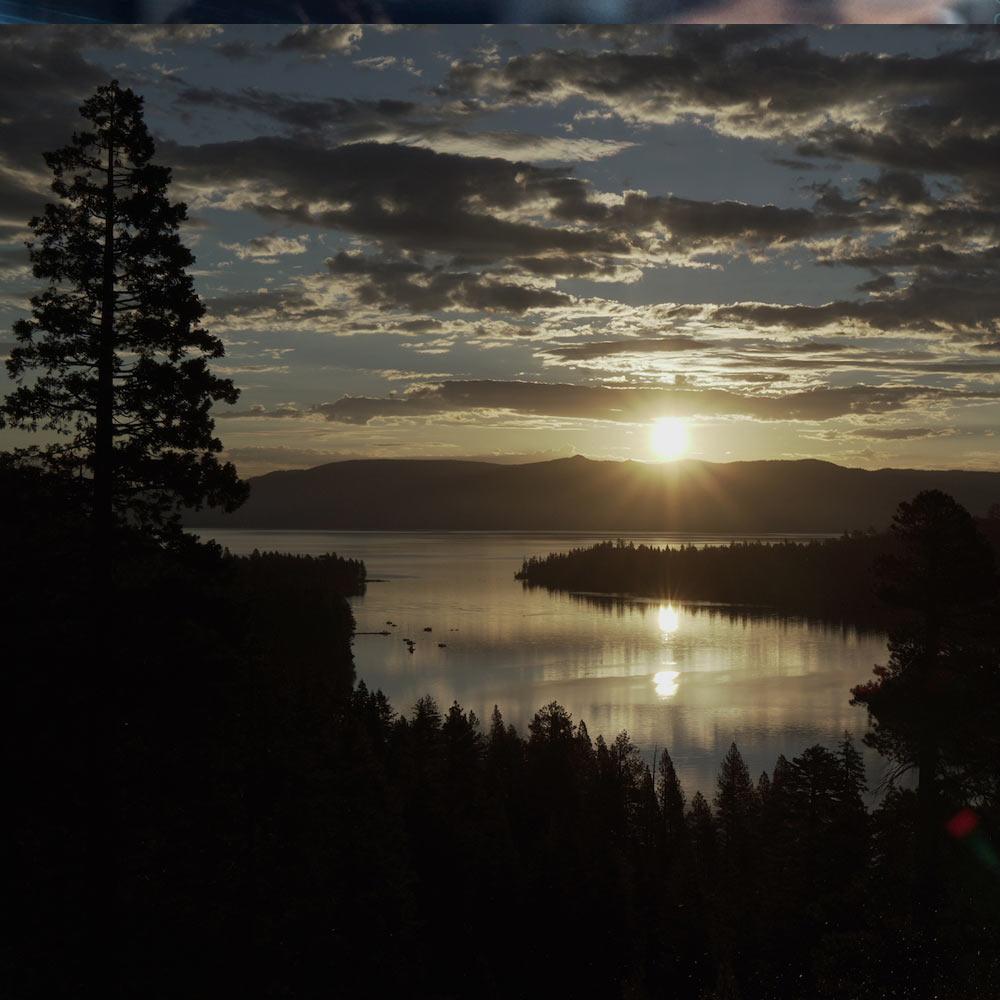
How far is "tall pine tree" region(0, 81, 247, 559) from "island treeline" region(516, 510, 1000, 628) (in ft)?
20.0

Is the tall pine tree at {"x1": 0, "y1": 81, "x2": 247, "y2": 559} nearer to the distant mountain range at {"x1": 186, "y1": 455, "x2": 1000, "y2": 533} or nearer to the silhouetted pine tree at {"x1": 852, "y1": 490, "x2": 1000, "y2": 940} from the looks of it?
the silhouetted pine tree at {"x1": 852, "y1": 490, "x2": 1000, "y2": 940}

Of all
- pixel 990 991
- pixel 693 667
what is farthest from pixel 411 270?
pixel 693 667

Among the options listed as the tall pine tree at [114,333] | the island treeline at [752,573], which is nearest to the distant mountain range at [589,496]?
the island treeline at [752,573]

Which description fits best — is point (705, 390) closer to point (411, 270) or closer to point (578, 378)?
point (578, 378)

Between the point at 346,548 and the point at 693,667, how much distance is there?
75542mm

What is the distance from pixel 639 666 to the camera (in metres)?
40.1

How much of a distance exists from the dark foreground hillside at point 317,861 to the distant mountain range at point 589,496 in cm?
404

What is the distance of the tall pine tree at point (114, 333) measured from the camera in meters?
5.09

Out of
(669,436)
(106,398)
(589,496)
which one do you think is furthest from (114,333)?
(589,496)

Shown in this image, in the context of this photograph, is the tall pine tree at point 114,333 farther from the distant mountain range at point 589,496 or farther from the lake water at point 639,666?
the lake water at point 639,666

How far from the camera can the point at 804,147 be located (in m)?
7.21

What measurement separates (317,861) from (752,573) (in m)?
50.5

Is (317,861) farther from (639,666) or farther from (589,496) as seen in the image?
(589,496)

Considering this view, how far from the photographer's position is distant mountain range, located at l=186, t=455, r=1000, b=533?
22938 millimetres
